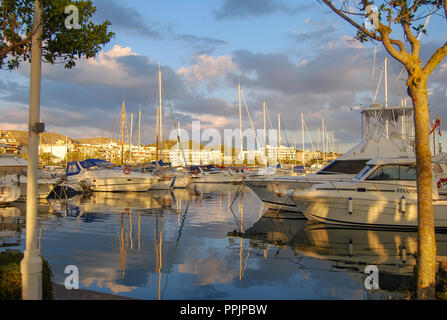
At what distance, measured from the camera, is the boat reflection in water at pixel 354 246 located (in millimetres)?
8609

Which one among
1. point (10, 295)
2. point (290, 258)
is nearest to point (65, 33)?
point (10, 295)

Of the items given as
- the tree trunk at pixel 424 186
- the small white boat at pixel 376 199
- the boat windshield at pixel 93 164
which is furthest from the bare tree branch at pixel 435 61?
the boat windshield at pixel 93 164

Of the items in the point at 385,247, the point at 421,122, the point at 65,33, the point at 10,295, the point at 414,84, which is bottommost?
the point at 385,247

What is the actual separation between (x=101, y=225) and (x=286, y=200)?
943 centimetres

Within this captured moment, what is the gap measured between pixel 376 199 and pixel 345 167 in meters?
4.47

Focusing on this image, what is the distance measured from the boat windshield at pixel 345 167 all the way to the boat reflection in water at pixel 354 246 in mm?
3446

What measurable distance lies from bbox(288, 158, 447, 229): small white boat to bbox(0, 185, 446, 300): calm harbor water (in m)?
0.49

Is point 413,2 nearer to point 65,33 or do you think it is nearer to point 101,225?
point 65,33

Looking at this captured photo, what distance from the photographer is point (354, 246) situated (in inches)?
461

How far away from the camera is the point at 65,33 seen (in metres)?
5.99

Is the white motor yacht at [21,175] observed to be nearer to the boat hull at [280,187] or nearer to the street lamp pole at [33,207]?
the boat hull at [280,187]

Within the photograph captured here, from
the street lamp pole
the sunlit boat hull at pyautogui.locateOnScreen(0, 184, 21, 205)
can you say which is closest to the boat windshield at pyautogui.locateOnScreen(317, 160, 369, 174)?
the street lamp pole

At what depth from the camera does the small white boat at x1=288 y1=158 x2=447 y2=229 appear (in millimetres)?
14039

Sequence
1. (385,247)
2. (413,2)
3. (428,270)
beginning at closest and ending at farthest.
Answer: (428,270) < (413,2) < (385,247)
